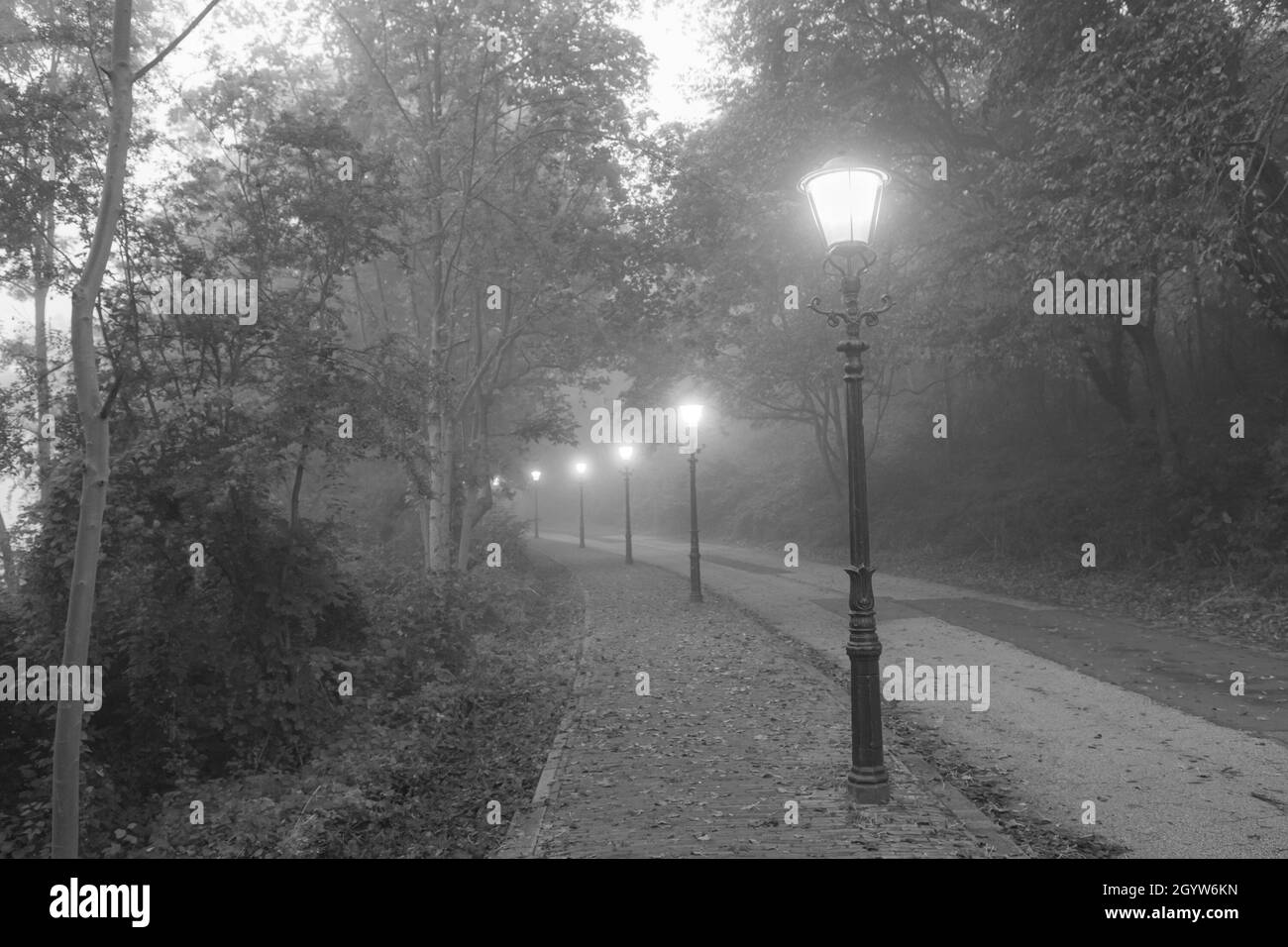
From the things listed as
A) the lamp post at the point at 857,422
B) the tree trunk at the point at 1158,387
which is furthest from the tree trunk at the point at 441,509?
the tree trunk at the point at 1158,387

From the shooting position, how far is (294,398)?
8.02 metres

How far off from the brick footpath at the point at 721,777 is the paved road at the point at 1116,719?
927 millimetres

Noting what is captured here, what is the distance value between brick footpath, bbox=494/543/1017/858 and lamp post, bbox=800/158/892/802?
1.15 feet

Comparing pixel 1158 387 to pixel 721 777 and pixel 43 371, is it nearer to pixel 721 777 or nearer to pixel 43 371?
pixel 721 777

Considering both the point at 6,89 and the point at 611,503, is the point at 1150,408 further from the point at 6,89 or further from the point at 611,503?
the point at 611,503

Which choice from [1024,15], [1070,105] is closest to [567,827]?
[1070,105]

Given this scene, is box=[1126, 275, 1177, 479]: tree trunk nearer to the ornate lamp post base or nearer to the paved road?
the paved road

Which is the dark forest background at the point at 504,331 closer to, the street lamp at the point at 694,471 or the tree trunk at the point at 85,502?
the tree trunk at the point at 85,502

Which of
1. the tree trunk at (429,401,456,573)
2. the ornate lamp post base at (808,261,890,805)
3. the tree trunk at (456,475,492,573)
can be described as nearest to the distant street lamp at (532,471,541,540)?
the tree trunk at (456,475,492,573)

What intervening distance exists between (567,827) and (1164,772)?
15.1 feet

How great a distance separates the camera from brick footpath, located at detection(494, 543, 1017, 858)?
5.00 meters

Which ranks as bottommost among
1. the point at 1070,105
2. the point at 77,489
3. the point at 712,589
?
the point at 712,589

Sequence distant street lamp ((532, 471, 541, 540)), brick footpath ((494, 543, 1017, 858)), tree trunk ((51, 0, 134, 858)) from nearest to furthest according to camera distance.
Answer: tree trunk ((51, 0, 134, 858)), brick footpath ((494, 543, 1017, 858)), distant street lamp ((532, 471, 541, 540))

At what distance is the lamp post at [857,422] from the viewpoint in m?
5.73
